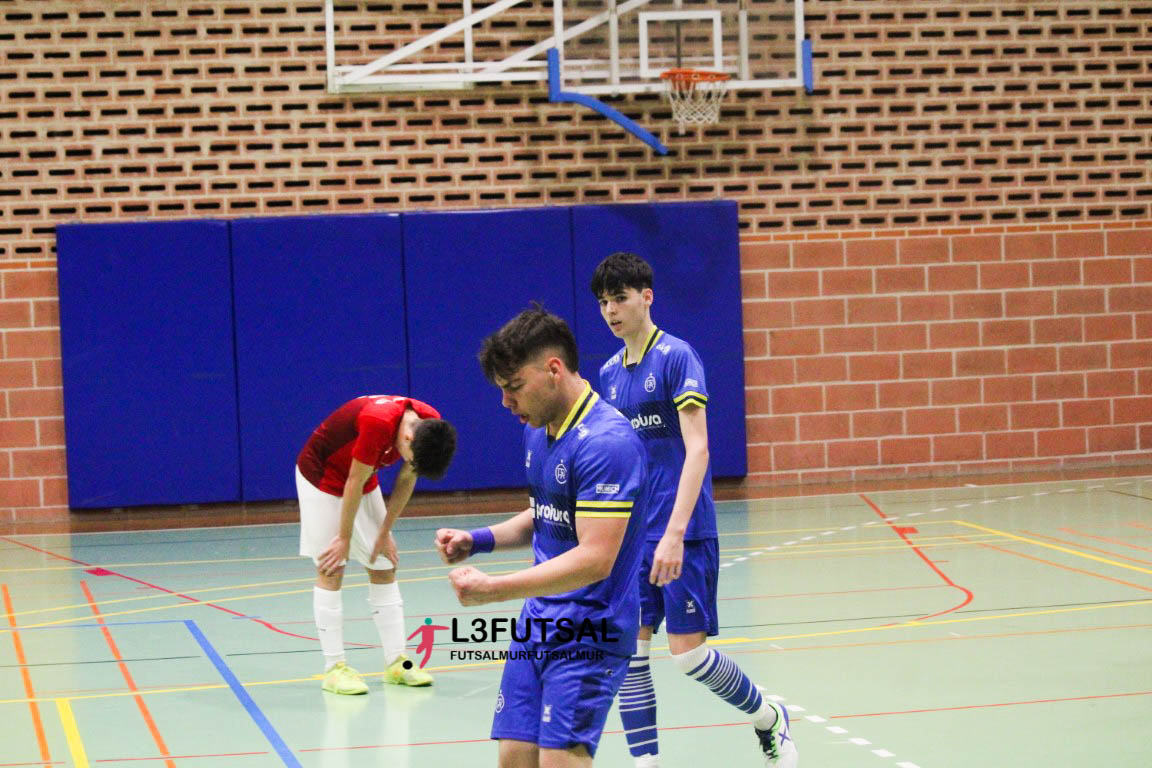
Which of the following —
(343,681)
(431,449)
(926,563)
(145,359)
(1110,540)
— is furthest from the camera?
(145,359)

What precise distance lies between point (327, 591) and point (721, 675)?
7.78 ft

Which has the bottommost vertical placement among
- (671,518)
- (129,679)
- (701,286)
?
(129,679)

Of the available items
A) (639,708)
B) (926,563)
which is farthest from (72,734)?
(926,563)

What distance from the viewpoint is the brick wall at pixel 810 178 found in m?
12.9

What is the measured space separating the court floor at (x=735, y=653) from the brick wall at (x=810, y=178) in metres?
2.61

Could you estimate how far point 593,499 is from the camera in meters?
3.51

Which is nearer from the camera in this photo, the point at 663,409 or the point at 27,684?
the point at 663,409

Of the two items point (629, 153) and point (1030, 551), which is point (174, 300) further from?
point (1030, 551)

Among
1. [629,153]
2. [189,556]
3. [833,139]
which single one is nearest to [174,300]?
[189,556]

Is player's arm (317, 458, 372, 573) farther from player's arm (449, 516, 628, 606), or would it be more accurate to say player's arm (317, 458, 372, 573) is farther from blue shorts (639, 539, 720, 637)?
player's arm (449, 516, 628, 606)

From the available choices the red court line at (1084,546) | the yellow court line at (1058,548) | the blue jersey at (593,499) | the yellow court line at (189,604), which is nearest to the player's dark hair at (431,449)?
the blue jersey at (593,499)

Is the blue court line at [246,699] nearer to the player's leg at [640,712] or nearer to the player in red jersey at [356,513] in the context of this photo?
the player in red jersey at [356,513]

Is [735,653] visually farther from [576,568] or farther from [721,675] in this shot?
[576,568]

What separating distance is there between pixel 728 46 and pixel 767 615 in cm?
671
